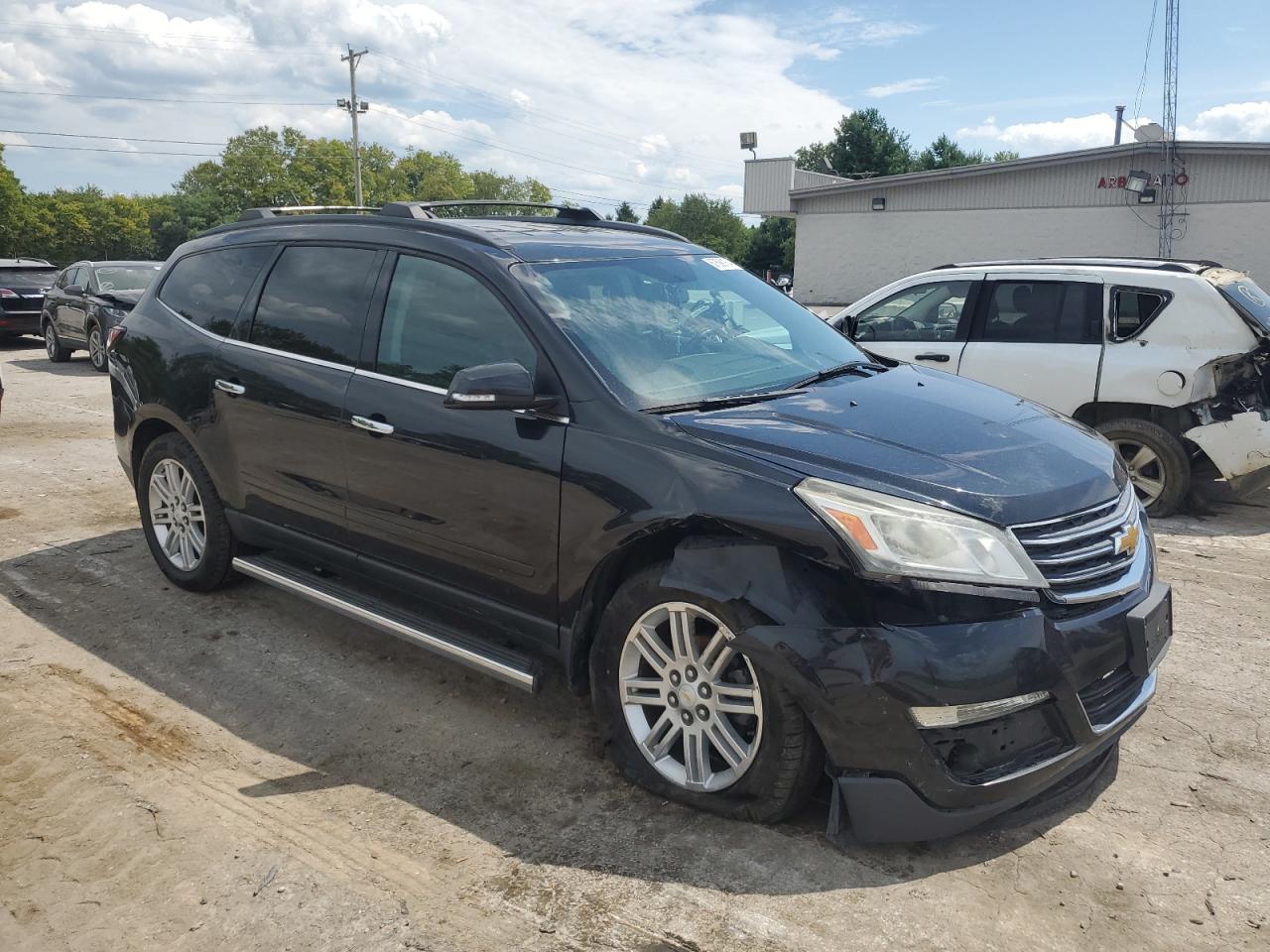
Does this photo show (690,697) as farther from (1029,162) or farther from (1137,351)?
(1029,162)

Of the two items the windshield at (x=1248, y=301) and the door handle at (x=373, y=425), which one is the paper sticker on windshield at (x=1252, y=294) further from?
the door handle at (x=373, y=425)

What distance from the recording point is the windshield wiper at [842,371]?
388 centimetres

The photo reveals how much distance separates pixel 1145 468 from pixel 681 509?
5123mm

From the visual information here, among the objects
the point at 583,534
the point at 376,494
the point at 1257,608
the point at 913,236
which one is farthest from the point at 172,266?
the point at 913,236

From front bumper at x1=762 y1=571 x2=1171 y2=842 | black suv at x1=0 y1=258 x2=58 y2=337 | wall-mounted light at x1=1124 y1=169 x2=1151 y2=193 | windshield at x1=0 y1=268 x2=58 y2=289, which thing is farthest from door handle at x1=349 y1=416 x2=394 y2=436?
wall-mounted light at x1=1124 y1=169 x2=1151 y2=193

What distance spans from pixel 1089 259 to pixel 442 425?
5811mm

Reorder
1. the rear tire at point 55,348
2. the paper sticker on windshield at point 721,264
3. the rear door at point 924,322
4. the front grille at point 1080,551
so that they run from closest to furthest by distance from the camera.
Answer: the front grille at point 1080,551, the paper sticker on windshield at point 721,264, the rear door at point 924,322, the rear tire at point 55,348

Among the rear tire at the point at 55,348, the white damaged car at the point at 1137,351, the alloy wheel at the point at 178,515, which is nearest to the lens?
the alloy wheel at the point at 178,515

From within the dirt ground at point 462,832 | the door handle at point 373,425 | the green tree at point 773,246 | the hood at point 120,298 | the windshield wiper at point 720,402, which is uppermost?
the green tree at point 773,246

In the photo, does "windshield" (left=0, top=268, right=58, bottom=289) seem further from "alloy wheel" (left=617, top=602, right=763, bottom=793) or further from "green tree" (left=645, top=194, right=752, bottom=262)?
"green tree" (left=645, top=194, right=752, bottom=262)

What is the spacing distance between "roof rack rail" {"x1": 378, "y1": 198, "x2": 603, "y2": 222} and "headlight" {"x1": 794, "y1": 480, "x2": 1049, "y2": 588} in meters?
2.26

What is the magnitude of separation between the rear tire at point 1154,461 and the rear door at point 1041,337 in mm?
340

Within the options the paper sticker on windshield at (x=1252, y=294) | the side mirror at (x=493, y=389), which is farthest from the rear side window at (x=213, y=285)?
the paper sticker on windshield at (x=1252, y=294)

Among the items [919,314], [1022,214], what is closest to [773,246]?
[1022,214]
